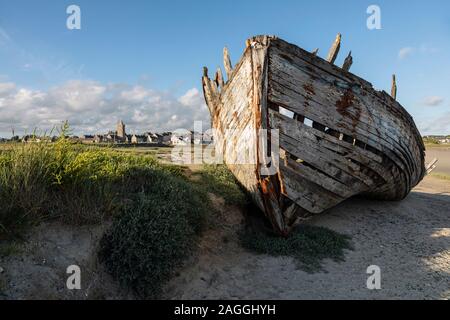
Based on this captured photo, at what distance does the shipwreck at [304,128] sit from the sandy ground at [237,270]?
94 cm

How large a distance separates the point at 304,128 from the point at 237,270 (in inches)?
95.3

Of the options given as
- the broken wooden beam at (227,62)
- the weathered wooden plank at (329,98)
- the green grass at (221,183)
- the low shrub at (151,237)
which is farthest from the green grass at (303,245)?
the broken wooden beam at (227,62)

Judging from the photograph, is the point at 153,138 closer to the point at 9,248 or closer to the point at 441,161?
the point at 441,161

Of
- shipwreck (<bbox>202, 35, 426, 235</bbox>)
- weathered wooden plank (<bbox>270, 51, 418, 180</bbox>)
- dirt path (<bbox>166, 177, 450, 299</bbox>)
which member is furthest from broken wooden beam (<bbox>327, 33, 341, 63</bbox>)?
dirt path (<bbox>166, 177, 450, 299</bbox>)

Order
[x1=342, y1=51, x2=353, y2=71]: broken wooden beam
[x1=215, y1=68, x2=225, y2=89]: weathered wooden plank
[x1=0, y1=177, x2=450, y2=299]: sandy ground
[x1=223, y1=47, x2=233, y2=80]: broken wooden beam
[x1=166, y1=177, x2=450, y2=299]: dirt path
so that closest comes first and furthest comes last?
[x1=0, y1=177, x2=450, y2=299]: sandy ground
[x1=166, y1=177, x2=450, y2=299]: dirt path
[x1=342, y1=51, x2=353, y2=71]: broken wooden beam
[x1=223, y1=47, x2=233, y2=80]: broken wooden beam
[x1=215, y1=68, x2=225, y2=89]: weathered wooden plank

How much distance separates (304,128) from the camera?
5.38m

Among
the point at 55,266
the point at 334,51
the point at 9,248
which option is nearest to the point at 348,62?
the point at 334,51

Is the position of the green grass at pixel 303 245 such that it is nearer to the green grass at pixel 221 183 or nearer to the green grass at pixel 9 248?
the green grass at pixel 221 183

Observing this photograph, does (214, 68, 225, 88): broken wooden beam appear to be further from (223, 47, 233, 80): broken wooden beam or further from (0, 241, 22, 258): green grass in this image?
(0, 241, 22, 258): green grass

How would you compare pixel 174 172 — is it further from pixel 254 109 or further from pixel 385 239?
pixel 385 239

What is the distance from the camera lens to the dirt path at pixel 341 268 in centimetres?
418

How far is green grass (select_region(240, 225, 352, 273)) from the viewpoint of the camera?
519 centimetres

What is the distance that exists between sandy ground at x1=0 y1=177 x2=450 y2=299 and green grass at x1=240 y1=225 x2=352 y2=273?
16cm
